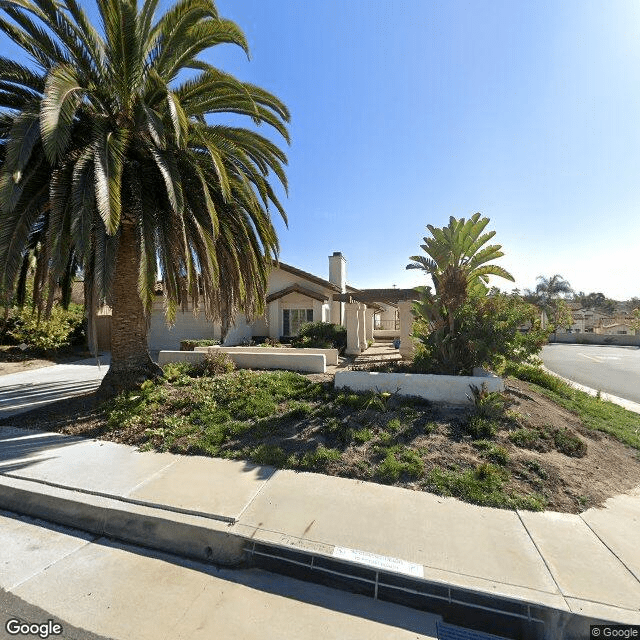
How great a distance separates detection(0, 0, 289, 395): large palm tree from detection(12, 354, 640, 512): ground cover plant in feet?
5.13

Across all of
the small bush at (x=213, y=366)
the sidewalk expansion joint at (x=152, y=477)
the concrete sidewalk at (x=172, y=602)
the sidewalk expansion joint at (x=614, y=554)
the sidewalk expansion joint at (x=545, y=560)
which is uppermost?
the small bush at (x=213, y=366)

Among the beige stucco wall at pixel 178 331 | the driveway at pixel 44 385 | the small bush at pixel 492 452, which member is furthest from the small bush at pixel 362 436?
the beige stucco wall at pixel 178 331

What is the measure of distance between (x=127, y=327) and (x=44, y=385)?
196 inches

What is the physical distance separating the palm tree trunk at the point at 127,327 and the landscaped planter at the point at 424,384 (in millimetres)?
4517

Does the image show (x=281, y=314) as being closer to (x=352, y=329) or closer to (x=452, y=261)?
(x=352, y=329)

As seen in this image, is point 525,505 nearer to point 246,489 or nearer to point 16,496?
point 246,489

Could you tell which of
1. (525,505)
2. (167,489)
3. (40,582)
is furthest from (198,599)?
(525,505)

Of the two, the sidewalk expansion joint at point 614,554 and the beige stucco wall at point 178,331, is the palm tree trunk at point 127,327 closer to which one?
the sidewalk expansion joint at point 614,554

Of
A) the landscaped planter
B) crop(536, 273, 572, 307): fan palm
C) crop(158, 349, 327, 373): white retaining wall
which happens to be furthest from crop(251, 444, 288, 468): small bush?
crop(536, 273, 572, 307): fan palm

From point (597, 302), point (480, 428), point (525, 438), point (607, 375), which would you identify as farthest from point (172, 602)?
point (597, 302)

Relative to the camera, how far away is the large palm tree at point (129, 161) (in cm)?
533

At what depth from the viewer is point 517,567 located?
2.85 meters

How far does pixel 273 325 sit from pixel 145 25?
541 inches

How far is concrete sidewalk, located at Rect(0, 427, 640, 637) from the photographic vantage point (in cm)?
268
